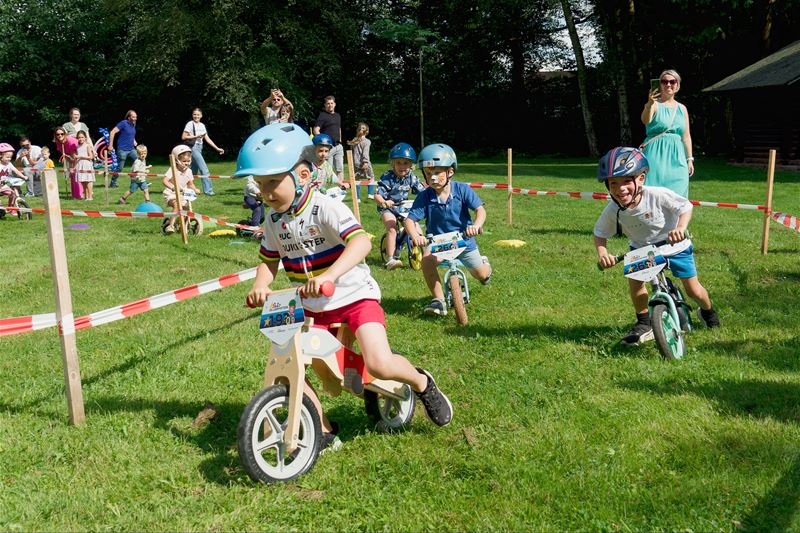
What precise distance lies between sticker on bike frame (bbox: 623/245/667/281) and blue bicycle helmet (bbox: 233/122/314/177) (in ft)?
9.52

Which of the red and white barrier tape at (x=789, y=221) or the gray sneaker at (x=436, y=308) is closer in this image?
the gray sneaker at (x=436, y=308)

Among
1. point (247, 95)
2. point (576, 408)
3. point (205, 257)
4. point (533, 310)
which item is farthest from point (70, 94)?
point (576, 408)

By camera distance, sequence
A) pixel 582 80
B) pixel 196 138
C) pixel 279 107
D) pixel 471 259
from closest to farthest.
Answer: pixel 471 259
pixel 279 107
pixel 196 138
pixel 582 80

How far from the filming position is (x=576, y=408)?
519 centimetres

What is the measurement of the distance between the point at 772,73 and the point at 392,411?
83.3 ft

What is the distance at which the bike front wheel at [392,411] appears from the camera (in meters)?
4.97

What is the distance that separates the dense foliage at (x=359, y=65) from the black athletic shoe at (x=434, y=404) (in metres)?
31.0

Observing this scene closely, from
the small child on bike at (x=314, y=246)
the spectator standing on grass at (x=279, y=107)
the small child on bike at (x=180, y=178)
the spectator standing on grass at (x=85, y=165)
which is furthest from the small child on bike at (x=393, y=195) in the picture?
the spectator standing on grass at (x=85, y=165)

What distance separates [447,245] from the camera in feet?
24.5

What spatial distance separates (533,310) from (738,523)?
4450 millimetres

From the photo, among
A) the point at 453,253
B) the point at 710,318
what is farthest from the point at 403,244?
the point at 710,318

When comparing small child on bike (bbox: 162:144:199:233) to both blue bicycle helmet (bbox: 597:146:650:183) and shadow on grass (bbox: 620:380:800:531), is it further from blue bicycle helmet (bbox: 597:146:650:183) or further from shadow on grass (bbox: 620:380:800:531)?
shadow on grass (bbox: 620:380:800:531)

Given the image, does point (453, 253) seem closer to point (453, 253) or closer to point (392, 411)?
point (453, 253)

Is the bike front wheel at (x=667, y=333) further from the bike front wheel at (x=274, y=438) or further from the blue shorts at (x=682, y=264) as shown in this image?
the bike front wheel at (x=274, y=438)
